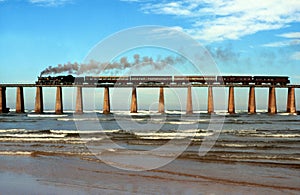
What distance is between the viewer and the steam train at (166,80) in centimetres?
5216

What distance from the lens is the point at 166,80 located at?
172 ft

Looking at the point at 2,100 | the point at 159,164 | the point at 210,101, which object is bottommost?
the point at 159,164

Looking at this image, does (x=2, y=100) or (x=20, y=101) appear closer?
(x=20, y=101)

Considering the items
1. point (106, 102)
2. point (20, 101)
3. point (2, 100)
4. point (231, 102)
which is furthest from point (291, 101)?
point (2, 100)

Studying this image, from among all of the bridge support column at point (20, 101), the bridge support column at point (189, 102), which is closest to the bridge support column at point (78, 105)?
the bridge support column at point (20, 101)

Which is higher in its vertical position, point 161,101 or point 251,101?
point 161,101

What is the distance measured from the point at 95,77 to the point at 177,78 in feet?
34.6

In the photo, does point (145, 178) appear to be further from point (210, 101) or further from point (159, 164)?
point (210, 101)

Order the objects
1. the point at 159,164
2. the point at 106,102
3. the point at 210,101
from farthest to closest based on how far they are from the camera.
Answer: the point at 106,102 < the point at 210,101 < the point at 159,164

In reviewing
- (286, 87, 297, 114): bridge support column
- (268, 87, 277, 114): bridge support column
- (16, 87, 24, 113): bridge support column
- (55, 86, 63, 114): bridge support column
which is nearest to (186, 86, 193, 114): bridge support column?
(268, 87, 277, 114): bridge support column

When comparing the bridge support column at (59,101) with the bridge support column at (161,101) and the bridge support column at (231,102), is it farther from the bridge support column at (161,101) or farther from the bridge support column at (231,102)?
the bridge support column at (231,102)

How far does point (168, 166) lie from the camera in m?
12.2

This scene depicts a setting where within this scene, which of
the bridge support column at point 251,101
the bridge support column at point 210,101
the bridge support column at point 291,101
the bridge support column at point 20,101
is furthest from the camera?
the bridge support column at point 291,101

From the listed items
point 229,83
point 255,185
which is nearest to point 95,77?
point 229,83
